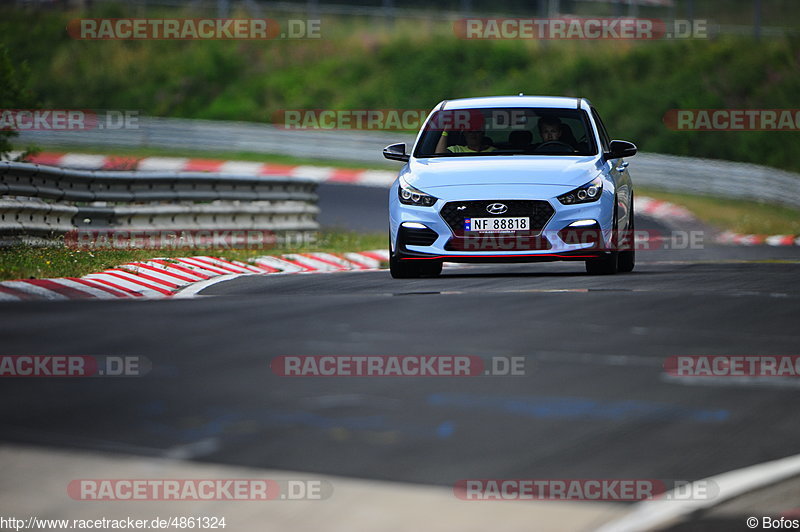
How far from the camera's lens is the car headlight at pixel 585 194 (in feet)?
41.2

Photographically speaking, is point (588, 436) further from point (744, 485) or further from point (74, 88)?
point (74, 88)

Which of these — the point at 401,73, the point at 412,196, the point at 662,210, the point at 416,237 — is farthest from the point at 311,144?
the point at 416,237

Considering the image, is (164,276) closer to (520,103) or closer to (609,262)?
(520,103)

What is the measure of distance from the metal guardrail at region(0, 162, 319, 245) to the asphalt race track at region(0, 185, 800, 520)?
167 inches

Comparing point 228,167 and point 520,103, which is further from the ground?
point 520,103

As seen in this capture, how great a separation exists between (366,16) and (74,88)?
11.2m

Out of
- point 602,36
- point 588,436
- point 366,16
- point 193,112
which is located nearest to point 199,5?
point 193,112

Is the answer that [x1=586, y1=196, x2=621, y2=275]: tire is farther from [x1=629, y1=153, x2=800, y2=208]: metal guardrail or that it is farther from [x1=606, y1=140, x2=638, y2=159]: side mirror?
[x1=629, y1=153, x2=800, y2=208]: metal guardrail

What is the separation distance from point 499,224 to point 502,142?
1546 mm

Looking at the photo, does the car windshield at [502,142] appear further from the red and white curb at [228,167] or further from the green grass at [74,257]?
the red and white curb at [228,167]

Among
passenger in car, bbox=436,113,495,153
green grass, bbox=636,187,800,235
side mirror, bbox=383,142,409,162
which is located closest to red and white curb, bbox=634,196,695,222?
green grass, bbox=636,187,800,235

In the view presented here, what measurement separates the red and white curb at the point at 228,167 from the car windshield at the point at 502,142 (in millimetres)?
19206

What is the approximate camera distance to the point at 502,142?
44.9 feet

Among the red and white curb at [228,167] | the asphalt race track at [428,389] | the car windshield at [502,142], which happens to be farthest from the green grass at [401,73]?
the asphalt race track at [428,389]
